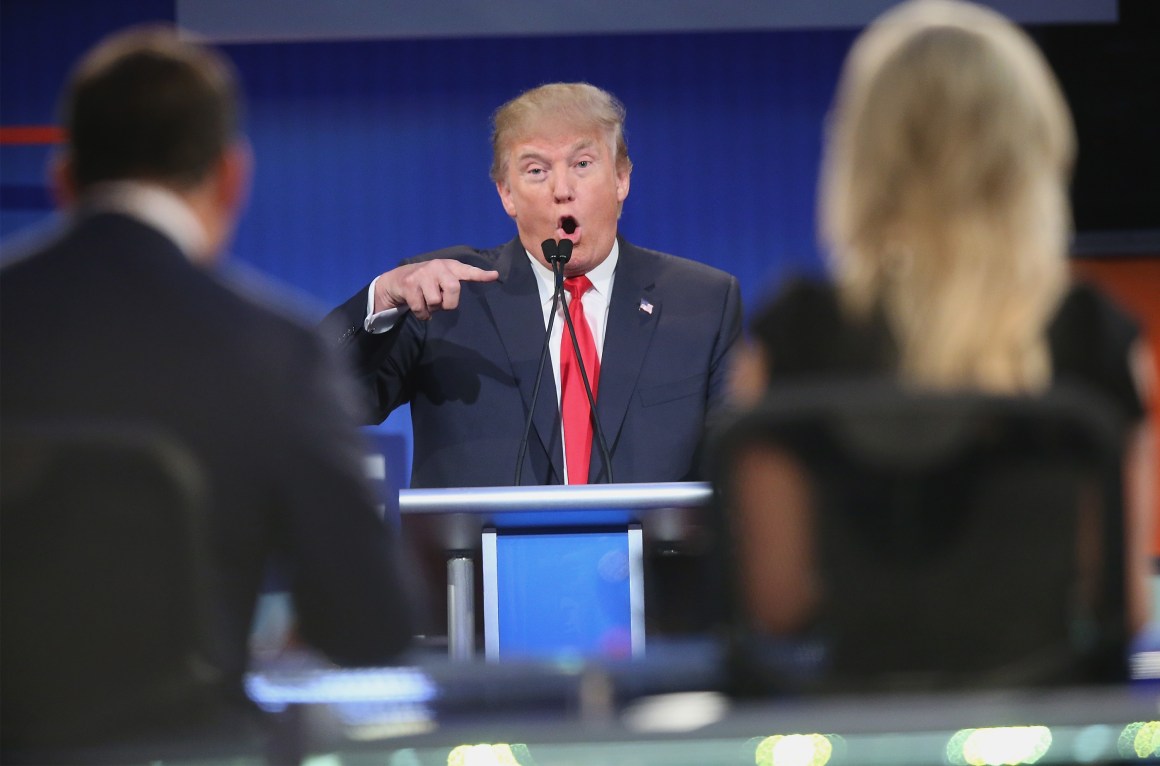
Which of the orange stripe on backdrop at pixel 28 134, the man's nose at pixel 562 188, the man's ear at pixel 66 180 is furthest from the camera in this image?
the orange stripe on backdrop at pixel 28 134

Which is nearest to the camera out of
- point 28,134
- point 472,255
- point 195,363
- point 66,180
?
point 195,363

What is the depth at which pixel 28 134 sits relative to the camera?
17.5 feet

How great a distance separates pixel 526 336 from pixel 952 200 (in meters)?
1.89

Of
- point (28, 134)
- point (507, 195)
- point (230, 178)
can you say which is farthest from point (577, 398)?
point (28, 134)

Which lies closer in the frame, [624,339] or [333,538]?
[333,538]

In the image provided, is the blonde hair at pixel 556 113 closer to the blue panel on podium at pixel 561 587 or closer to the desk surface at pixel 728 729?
the blue panel on podium at pixel 561 587

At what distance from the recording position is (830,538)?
1103mm

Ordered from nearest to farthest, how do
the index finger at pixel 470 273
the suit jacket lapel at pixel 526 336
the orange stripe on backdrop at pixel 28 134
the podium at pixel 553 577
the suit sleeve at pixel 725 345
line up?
the podium at pixel 553 577 < the index finger at pixel 470 273 < the suit jacket lapel at pixel 526 336 < the suit sleeve at pixel 725 345 < the orange stripe on backdrop at pixel 28 134

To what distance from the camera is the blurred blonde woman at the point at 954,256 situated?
3.91 ft

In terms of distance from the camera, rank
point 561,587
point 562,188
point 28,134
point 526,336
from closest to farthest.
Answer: point 561,587 → point 526,336 → point 562,188 → point 28,134

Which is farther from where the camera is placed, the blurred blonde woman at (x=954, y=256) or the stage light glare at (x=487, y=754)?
the blurred blonde woman at (x=954, y=256)

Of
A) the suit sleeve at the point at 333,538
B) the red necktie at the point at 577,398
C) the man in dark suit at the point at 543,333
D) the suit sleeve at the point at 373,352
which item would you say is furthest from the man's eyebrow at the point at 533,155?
the suit sleeve at the point at 333,538

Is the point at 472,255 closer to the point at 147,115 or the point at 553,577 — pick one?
the point at 553,577

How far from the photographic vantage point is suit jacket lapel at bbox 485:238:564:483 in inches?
114
